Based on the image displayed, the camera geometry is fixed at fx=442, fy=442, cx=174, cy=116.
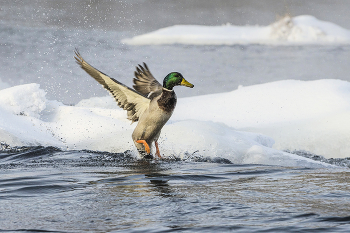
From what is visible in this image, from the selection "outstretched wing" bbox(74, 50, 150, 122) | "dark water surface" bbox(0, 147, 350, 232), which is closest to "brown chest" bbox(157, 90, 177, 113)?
"outstretched wing" bbox(74, 50, 150, 122)

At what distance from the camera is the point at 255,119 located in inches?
630

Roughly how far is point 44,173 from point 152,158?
2.59 metres

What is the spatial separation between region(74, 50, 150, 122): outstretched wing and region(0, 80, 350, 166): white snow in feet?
3.54

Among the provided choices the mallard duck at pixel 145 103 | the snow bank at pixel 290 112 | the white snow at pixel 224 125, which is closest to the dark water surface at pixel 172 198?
the mallard duck at pixel 145 103

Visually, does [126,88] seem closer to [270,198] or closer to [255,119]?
[270,198]

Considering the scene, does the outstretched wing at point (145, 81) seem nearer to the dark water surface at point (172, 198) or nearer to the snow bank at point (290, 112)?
the dark water surface at point (172, 198)

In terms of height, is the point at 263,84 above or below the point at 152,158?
above

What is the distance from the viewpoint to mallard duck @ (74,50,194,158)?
7996 mm

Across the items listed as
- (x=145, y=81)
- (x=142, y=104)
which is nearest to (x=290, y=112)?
(x=145, y=81)

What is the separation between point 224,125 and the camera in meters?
13.8

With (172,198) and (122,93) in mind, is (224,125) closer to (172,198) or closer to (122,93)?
(122,93)

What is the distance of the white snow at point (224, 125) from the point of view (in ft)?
30.5

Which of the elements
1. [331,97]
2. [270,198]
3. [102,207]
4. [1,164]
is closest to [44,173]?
[1,164]

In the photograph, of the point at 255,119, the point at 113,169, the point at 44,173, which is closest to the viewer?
the point at 44,173
